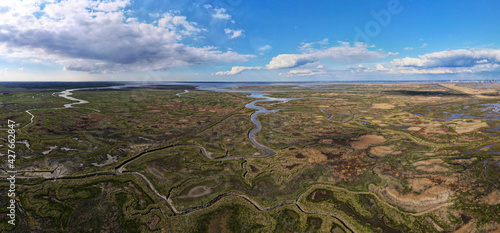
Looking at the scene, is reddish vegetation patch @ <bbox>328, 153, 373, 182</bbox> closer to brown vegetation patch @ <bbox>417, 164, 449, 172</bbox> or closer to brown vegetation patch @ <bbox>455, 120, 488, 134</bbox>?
brown vegetation patch @ <bbox>417, 164, 449, 172</bbox>

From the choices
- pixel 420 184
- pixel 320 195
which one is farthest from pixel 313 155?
pixel 420 184

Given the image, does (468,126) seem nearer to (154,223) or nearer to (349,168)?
(349,168)

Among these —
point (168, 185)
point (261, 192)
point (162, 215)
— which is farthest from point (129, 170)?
point (261, 192)

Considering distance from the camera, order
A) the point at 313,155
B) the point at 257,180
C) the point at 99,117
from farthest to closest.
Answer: the point at 99,117, the point at 313,155, the point at 257,180

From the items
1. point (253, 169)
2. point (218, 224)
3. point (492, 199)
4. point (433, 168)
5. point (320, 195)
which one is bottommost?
point (218, 224)

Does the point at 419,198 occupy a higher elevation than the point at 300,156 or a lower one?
lower

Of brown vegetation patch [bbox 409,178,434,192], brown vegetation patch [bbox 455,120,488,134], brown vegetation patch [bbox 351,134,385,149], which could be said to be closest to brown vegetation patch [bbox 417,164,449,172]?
brown vegetation patch [bbox 409,178,434,192]

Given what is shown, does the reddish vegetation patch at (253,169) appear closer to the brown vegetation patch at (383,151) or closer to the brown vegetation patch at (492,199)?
the brown vegetation patch at (383,151)

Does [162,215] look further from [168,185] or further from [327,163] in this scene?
[327,163]

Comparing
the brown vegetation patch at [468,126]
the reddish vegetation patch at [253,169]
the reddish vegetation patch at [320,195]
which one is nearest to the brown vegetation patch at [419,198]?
the reddish vegetation patch at [320,195]
